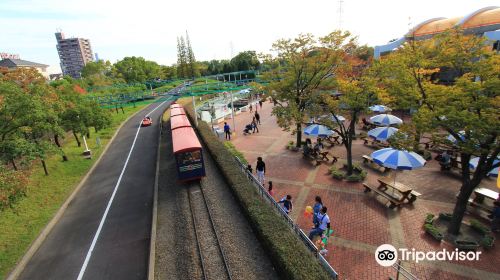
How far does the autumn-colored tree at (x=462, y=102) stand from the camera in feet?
26.6

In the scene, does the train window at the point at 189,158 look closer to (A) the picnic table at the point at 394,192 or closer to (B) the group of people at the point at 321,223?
(B) the group of people at the point at 321,223

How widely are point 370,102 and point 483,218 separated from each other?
753 centimetres

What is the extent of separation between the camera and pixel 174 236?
11.5 m

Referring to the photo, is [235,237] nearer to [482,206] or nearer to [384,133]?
[482,206]

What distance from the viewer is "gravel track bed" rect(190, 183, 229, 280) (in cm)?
922

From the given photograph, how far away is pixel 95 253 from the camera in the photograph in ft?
36.0

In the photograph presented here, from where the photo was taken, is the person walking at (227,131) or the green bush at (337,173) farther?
the person walking at (227,131)

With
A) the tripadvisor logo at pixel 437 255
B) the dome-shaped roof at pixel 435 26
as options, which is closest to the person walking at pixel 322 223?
the tripadvisor logo at pixel 437 255

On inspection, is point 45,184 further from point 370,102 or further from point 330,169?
point 370,102

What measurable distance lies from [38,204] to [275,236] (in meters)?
14.7

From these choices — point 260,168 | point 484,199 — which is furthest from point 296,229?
point 484,199

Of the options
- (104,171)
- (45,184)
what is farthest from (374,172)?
(45,184)

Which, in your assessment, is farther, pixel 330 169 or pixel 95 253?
pixel 330 169

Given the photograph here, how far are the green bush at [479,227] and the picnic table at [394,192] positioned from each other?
219cm
